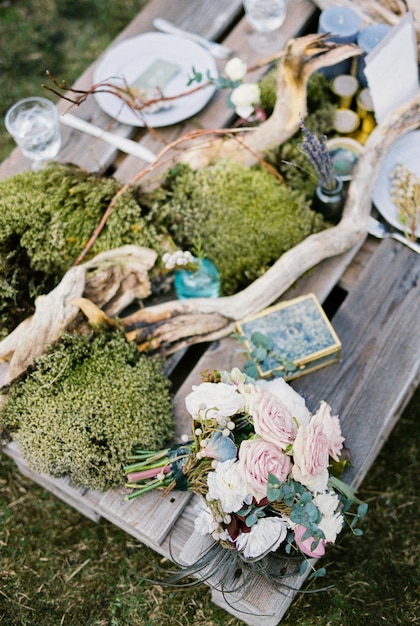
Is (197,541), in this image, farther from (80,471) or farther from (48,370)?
(48,370)

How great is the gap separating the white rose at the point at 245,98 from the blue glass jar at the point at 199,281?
1.65 ft

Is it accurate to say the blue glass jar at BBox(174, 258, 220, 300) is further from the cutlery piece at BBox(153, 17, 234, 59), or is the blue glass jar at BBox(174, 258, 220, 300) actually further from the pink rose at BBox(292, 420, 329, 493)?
the cutlery piece at BBox(153, 17, 234, 59)

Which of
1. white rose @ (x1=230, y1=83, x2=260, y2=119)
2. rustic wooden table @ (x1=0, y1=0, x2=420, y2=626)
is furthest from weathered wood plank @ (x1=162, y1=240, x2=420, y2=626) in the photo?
white rose @ (x1=230, y1=83, x2=260, y2=119)

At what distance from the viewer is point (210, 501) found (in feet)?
4.41

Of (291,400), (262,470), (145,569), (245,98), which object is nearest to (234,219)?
(245,98)

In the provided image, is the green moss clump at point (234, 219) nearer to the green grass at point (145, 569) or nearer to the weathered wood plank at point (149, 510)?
the weathered wood plank at point (149, 510)

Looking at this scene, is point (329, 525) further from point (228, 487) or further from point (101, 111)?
point (101, 111)

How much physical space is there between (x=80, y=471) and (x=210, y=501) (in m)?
0.38

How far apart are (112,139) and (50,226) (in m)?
0.46

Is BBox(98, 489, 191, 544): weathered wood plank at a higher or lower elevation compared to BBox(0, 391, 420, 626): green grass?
higher

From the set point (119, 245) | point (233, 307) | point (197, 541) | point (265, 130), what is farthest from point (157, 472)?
point (265, 130)

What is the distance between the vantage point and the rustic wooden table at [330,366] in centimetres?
157

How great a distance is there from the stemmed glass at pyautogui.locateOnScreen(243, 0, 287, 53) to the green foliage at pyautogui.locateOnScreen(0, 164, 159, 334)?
2.77ft

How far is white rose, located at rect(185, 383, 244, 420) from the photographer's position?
1339 millimetres
